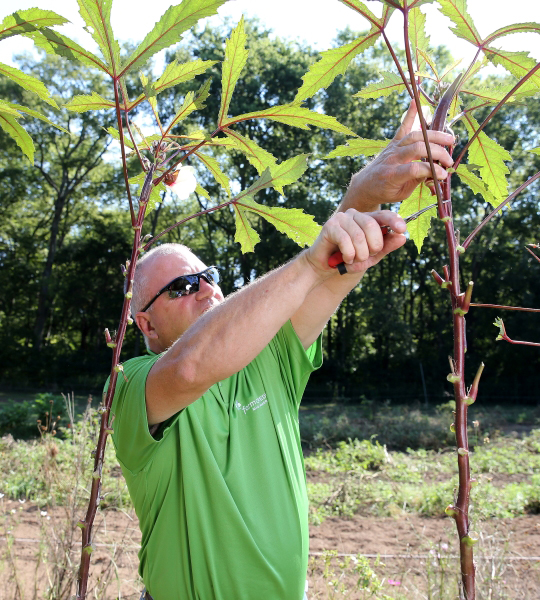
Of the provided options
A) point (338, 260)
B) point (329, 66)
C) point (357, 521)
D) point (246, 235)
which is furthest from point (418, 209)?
point (357, 521)

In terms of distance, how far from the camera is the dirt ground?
3.03 metres

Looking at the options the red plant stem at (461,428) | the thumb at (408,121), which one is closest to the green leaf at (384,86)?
the thumb at (408,121)

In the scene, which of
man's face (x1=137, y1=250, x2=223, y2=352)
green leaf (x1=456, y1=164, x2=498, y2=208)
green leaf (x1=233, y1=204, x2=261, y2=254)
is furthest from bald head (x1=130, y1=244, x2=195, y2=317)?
green leaf (x1=456, y1=164, x2=498, y2=208)

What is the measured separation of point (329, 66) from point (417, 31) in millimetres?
227

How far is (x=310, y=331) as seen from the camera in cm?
208

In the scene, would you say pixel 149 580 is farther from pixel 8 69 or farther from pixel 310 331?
pixel 8 69

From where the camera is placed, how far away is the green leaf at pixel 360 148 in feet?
4.27

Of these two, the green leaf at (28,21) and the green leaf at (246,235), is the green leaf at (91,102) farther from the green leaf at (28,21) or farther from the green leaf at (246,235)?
the green leaf at (246,235)

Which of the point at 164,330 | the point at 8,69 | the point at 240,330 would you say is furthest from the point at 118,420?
the point at 8,69

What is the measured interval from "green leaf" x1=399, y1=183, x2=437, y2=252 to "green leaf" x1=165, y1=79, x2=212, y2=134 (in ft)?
1.82

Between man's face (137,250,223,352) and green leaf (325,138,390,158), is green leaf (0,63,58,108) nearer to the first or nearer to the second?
green leaf (325,138,390,158)

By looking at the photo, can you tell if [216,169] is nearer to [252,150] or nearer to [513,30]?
[252,150]

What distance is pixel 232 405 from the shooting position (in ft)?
6.21

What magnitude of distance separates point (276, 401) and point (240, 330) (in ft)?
2.57
